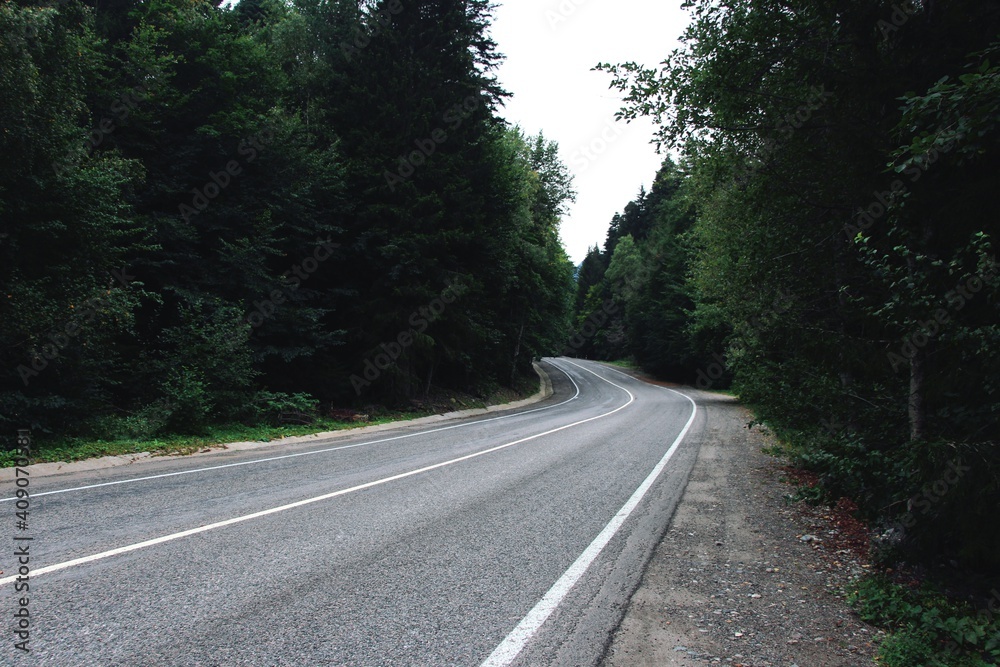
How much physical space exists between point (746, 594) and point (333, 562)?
11.1ft

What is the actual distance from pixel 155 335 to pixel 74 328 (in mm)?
4145

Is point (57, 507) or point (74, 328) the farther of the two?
point (74, 328)

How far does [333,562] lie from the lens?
14.1 feet

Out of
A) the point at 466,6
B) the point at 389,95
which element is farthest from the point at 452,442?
the point at 466,6

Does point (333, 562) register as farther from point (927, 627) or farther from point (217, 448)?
point (217, 448)

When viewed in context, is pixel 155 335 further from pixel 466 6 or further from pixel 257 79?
pixel 466 6

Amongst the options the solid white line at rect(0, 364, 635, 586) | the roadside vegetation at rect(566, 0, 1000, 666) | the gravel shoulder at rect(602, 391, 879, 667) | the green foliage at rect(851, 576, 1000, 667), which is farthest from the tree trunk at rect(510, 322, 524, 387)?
the green foliage at rect(851, 576, 1000, 667)

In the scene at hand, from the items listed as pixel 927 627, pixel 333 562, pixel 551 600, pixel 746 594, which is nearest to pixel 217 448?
pixel 333 562

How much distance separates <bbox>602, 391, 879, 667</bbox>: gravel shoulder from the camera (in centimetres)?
311

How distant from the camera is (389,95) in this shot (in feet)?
64.2

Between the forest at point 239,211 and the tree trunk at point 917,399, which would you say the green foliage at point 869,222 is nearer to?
the tree trunk at point 917,399

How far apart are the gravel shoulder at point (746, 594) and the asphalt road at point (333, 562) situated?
0.73 feet

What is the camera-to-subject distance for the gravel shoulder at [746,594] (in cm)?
311

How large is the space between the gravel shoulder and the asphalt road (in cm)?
22
